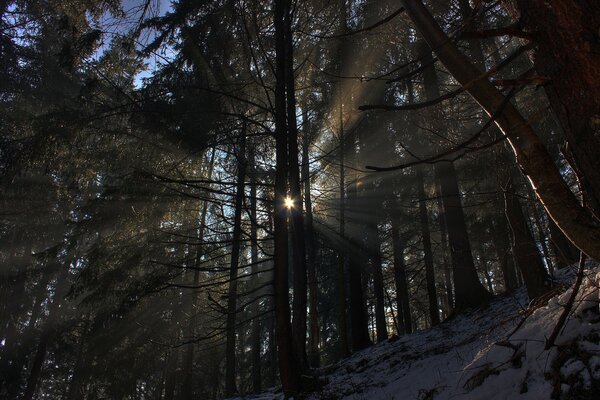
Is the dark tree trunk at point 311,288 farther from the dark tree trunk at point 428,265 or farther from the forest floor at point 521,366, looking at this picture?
the forest floor at point 521,366

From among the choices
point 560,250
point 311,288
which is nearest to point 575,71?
point 560,250

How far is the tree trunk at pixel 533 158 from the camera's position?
2016 millimetres

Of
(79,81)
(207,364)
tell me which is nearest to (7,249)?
(79,81)

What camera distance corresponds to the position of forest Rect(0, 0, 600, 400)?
2.27 meters

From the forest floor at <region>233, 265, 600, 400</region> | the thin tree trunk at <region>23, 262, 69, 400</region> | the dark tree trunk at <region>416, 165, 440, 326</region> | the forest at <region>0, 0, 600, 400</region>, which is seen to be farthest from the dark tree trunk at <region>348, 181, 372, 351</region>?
the thin tree trunk at <region>23, 262, 69, 400</region>

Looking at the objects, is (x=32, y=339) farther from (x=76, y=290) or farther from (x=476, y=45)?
(x=476, y=45)

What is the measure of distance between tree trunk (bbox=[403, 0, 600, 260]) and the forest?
0.01m

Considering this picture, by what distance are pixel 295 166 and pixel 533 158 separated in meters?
3.95

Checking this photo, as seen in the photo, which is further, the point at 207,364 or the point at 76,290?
the point at 207,364

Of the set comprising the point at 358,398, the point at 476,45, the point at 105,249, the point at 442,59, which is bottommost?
the point at 358,398

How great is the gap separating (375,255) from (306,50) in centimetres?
786

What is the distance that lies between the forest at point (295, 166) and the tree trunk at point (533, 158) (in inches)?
0.4

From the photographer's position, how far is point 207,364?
22.9 meters

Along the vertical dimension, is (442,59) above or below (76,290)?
below
